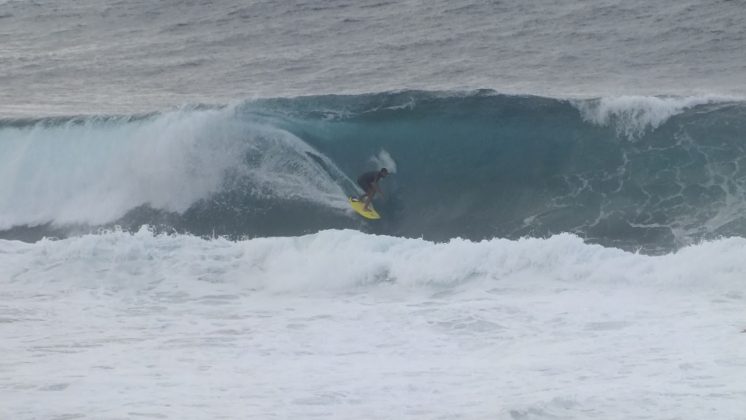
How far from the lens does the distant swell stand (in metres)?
14.6

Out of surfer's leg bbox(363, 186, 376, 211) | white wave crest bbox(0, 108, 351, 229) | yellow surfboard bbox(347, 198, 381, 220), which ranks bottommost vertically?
yellow surfboard bbox(347, 198, 381, 220)

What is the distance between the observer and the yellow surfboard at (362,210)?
48.0 feet

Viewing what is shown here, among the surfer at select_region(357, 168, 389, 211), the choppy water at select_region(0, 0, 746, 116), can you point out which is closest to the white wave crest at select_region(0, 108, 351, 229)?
the surfer at select_region(357, 168, 389, 211)

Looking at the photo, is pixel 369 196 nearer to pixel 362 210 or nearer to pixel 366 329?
pixel 362 210

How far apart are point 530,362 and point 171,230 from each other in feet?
23.7

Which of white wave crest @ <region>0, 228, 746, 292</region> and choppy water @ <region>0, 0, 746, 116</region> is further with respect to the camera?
choppy water @ <region>0, 0, 746, 116</region>

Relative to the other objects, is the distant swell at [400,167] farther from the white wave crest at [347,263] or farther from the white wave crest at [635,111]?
the white wave crest at [347,263]

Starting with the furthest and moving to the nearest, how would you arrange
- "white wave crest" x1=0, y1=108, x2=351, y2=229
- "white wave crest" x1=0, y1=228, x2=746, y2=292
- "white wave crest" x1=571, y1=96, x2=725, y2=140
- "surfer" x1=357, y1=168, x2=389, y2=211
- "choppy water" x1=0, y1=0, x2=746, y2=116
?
"choppy water" x1=0, y1=0, x2=746, y2=116 → "white wave crest" x1=571, y1=96, x2=725, y2=140 → "white wave crest" x1=0, y1=108, x2=351, y2=229 → "surfer" x1=357, y1=168, x2=389, y2=211 → "white wave crest" x1=0, y1=228, x2=746, y2=292

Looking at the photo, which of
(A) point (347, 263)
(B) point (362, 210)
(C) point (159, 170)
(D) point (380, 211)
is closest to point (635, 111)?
(D) point (380, 211)

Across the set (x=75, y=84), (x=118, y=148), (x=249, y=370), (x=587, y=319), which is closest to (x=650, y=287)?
(x=587, y=319)

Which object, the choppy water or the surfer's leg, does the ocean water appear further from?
the surfer's leg

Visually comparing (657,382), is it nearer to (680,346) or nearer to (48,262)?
(680,346)

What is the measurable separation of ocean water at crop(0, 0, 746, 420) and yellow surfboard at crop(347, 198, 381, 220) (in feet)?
0.44

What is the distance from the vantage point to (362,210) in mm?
14633
